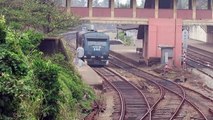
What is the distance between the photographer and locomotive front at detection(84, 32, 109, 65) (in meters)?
36.2

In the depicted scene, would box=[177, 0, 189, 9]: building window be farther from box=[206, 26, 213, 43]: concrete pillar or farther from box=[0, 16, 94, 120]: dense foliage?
box=[0, 16, 94, 120]: dense foliage

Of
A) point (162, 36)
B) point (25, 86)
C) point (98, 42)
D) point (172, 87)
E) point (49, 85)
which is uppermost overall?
point (162, 36)

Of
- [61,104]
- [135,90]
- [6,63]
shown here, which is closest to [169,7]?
[135,90]

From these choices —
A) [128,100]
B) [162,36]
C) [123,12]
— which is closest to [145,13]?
[123,12]

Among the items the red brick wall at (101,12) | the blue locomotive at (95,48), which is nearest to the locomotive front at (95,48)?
the blue locomotive at (95,48)

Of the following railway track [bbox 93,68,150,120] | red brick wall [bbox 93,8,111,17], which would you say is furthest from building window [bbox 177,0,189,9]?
railway track [bbox 93,68,150,120]

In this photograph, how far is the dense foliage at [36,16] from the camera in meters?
22.7

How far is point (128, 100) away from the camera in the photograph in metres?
21.4

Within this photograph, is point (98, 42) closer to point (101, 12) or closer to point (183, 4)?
point (101, 12)

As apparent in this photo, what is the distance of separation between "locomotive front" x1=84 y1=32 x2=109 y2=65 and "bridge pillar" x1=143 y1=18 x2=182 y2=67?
4146 mm

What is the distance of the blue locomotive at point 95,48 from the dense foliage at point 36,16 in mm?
5771

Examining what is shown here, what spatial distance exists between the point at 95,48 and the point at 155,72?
5.16 m

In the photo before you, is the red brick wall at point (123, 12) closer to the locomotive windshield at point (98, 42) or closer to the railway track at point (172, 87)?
the locomotive windshield at point (98, 42)

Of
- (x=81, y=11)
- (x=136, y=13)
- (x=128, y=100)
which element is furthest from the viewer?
(x=136, y=13)
